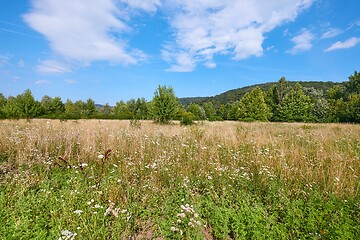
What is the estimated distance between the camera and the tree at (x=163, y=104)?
22.2 m

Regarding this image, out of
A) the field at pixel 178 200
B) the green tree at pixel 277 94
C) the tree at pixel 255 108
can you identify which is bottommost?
the field at pixel 178 200

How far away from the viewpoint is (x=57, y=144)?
18.2ft

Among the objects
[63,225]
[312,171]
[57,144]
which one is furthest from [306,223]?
[57,144]

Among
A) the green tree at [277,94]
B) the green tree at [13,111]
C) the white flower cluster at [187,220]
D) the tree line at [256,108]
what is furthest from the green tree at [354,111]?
the green tree at [13,111]

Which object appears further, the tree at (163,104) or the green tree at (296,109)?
the green tree at (296,109)

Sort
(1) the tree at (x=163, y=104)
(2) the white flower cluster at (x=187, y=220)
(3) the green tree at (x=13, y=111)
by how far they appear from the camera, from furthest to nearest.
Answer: (3) the green tree at (x=13, y=111), (1) the tree at (x=163, y=104), (2) the white flower cluster at (x=187, y=220)

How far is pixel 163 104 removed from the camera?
2228 centimetres

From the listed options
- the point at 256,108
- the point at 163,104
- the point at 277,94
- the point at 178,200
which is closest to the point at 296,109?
the point at 256,108

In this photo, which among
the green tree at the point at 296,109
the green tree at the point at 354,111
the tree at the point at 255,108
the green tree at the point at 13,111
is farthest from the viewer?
the green tree at the point at 296,109

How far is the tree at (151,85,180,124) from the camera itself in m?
22.2

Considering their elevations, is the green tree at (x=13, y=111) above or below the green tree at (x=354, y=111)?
above

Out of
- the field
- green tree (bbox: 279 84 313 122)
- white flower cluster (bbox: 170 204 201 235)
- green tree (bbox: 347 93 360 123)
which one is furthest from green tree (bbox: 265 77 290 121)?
white flower cluster (bbox: 170 204 201 235)

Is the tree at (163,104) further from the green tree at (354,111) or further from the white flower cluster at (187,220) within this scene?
the green tree at (354,111)

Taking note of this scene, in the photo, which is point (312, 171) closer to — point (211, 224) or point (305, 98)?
point (211, 224)
